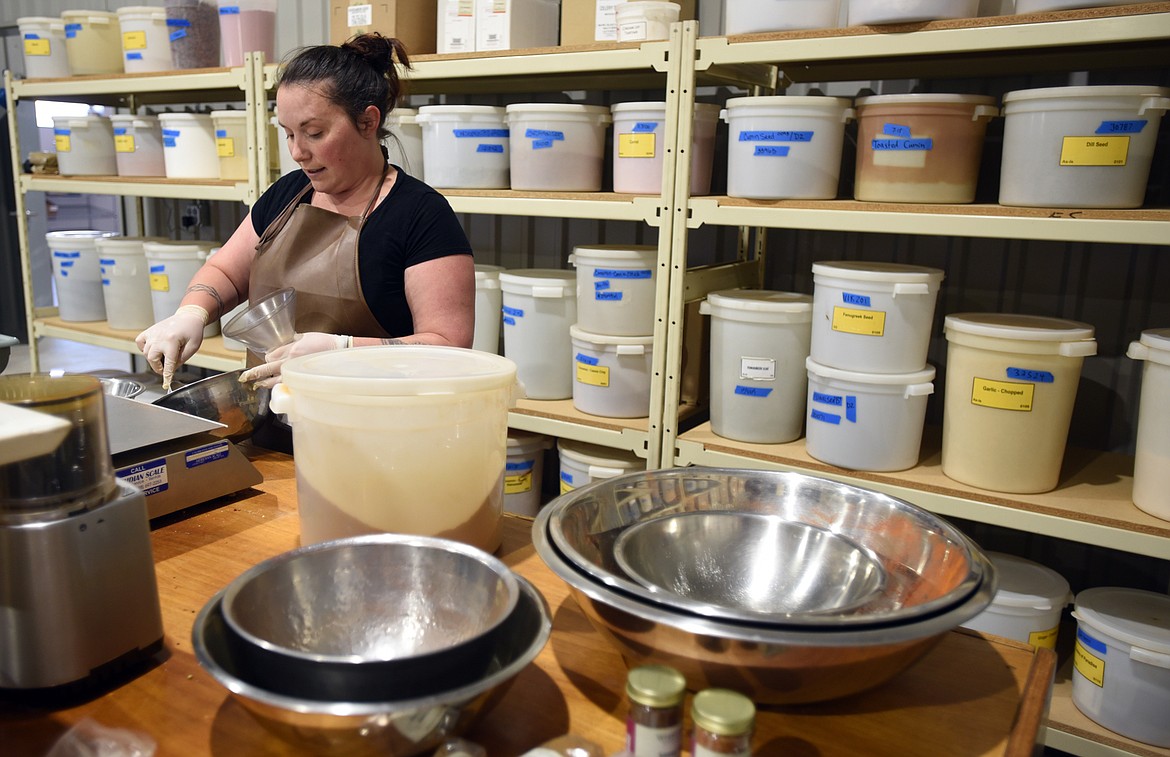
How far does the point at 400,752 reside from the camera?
720 millimetres

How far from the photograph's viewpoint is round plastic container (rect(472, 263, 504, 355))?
2830 mm

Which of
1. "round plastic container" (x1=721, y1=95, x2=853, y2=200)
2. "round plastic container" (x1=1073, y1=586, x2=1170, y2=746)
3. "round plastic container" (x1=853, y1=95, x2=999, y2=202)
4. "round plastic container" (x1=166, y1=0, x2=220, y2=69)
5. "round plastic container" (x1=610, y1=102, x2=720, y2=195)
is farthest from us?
"round plastic container" (x1=166, y1=0, x2=220, y2=69)

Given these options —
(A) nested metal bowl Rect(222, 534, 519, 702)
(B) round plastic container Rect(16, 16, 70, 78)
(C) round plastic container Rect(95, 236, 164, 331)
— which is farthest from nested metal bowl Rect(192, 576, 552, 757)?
(B) round plastic container Rect(16, 16, 70, 78)

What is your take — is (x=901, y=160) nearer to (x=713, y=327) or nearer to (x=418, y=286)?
(x=713, y=327)

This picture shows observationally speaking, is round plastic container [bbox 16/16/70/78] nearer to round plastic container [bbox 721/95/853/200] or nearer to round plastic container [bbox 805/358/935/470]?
round plastic container [bbox 721/95/853/200]

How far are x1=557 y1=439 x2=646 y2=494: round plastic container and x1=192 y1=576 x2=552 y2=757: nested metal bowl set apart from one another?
183 centimetres

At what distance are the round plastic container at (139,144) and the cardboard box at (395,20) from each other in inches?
44.4

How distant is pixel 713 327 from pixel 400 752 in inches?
71.2

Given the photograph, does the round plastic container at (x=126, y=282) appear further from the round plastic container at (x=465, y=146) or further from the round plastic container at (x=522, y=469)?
the round plastic container at (x=522, y=469)

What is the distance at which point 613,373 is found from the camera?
2557 millimetres

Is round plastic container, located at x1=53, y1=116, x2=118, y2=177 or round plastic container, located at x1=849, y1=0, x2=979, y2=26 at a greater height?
round plastic container, located at x1=849, y1=0, x2=979, y2=26

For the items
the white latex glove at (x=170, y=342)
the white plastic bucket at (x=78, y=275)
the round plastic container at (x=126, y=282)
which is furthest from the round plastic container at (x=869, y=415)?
the white plastic bucket at (x=78, y=275)

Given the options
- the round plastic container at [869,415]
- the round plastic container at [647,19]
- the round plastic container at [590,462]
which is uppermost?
the round plastic container at [647,19]

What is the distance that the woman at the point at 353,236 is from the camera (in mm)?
1870
